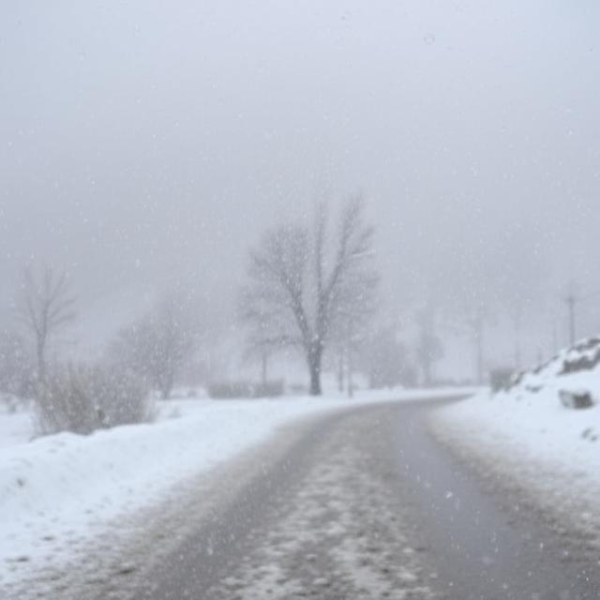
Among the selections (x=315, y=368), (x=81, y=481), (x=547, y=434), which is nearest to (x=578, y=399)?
(x=547, y=434)

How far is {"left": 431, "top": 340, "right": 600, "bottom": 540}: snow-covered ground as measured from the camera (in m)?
8.34

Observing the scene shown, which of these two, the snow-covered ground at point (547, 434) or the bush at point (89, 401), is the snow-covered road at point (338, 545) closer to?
the snow-covered ground at point (547, 434)

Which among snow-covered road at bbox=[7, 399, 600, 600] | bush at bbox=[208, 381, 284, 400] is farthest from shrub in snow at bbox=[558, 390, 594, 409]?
bush at bbox=[208, 381, 284, 400]

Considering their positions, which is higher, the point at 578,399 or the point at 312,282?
the point at 312,282

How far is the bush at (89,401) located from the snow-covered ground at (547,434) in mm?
8537

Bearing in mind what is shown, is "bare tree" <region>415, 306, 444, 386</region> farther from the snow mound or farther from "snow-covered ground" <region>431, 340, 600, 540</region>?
"snow-covered ground" <region>431, 340, 600, 540</region>

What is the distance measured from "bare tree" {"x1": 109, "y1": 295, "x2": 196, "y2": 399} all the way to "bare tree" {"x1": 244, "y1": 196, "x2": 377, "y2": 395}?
353 inches

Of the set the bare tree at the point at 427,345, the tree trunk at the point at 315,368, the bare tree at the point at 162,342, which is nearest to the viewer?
the tree trunk at the point at 315,368

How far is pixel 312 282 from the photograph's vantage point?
44.9 metres

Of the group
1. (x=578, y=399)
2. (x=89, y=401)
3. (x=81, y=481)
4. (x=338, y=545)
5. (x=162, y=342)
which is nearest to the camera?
(x=338, y=545)

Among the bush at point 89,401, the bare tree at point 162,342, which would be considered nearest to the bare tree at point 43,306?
the bare tree at point 162,342

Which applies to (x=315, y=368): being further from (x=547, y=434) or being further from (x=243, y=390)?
(x=547, y=434)

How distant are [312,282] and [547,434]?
31.0 m

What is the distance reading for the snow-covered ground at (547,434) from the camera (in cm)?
834
